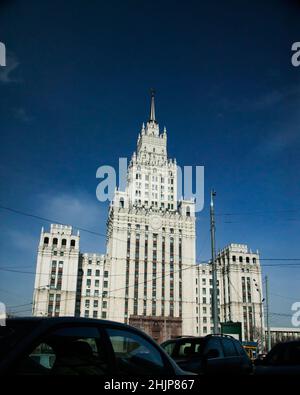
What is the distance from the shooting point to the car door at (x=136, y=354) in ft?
11.5

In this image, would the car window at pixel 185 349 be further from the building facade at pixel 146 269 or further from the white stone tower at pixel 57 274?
the white stone tower at pixel 57 274

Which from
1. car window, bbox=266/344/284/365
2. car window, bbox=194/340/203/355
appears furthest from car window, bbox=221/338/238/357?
car window, bbox=266/344/284/365

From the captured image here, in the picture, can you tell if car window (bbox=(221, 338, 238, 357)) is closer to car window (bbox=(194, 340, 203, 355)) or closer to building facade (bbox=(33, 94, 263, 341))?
car window (bbox=(194, 340, 203, 355))

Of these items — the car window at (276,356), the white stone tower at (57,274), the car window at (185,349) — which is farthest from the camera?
the white stone tower at (57,274)

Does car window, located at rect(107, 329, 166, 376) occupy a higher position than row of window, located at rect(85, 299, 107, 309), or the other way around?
row of window, located at rect(85, 299, 107, 309)

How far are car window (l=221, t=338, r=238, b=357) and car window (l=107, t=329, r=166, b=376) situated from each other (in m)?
6.12

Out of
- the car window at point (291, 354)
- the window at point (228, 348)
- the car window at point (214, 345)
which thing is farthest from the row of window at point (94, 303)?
the car window at point (291, 354)

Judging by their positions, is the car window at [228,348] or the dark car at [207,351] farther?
the car window at [228,348]

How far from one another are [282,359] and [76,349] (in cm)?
493

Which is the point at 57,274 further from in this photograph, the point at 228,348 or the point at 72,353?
the point at 72,353

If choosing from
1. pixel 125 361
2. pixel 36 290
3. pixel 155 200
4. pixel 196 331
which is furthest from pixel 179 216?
pixel 125 361

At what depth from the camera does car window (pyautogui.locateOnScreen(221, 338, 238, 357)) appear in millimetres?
9297

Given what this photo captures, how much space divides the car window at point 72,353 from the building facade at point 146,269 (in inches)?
2978
